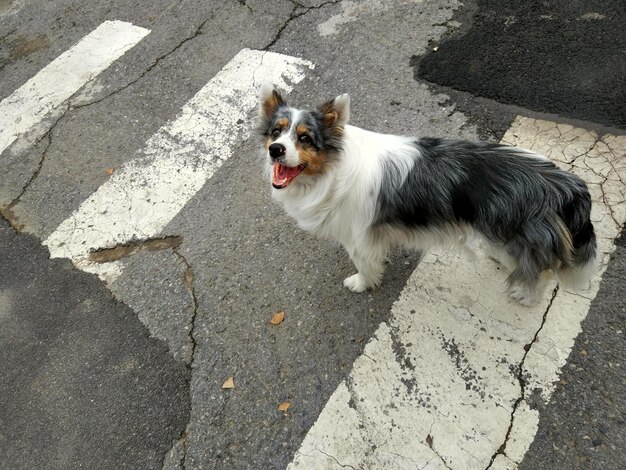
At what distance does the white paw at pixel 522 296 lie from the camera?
319cm

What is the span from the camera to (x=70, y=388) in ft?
11.2

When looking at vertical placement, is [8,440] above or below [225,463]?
above

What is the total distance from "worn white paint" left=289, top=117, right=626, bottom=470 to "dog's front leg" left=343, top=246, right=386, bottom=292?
0.91 ft

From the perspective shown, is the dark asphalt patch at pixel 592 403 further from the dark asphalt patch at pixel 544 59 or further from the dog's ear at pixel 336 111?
A: the dog's ear at pixel 336 111

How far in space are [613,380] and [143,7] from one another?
6896mm

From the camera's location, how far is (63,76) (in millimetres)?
5699

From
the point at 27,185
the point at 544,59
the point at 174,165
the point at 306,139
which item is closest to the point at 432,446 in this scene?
the point at 306,139

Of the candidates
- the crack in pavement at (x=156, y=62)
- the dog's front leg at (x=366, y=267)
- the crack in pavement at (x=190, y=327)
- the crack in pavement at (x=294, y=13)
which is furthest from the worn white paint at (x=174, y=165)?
the dog's front leg at (x=366, y=267)

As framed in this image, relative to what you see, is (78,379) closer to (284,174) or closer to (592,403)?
(284,174)

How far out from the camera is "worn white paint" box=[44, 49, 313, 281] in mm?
4215

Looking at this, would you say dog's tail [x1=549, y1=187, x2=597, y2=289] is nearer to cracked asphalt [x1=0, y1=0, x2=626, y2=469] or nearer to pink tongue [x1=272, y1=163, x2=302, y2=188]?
cracked asphalt [x1=0, y1=0, x2=626, y2=469]

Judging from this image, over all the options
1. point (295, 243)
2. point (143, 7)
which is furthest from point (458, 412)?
point (143, 7)

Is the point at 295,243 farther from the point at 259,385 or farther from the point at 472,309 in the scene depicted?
the point at 472,309

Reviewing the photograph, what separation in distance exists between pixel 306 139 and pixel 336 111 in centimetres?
25
